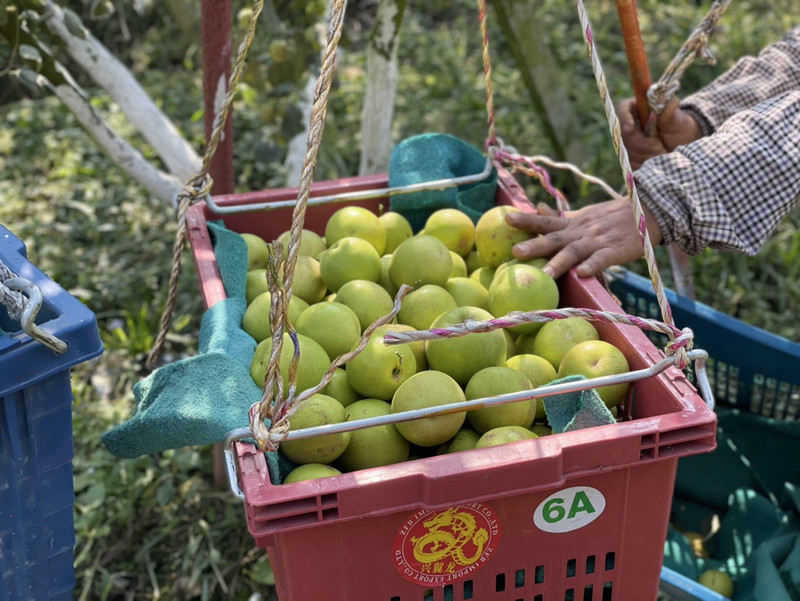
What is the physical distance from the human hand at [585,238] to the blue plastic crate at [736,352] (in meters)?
0.35

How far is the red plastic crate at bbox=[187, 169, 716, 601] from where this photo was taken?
115 centimetres

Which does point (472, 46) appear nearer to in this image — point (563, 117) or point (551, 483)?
point (563, 117)

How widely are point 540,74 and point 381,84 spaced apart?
997 mm

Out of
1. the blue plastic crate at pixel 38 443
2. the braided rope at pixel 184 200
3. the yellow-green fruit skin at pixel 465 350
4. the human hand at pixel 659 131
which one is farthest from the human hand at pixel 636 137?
the blue plastic crate at pixel 38 443

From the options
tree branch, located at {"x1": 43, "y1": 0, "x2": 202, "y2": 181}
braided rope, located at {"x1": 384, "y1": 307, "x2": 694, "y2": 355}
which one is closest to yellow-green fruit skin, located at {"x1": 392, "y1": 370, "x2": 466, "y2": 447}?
braided rope, located at {"x1": 384, "y1": 307, "x2": 694, "y2": 355}

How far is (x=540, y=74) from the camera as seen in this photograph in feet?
11.1

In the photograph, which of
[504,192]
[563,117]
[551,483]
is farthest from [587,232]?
[563,117]

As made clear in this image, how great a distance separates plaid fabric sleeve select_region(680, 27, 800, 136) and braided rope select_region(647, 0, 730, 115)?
0.64 feet

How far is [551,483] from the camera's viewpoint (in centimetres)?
120

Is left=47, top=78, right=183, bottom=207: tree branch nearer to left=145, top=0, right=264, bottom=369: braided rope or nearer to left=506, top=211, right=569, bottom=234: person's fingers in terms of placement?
left=145, top=0, right=264, bottom=369: braided rope

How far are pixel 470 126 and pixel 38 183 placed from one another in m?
1.98

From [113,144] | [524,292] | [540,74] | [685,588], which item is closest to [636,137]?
[524,292]

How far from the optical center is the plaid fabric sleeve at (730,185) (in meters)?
1.75

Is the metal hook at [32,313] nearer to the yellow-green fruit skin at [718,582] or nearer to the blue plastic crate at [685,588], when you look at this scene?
the blue plastic crate at [685,588]
